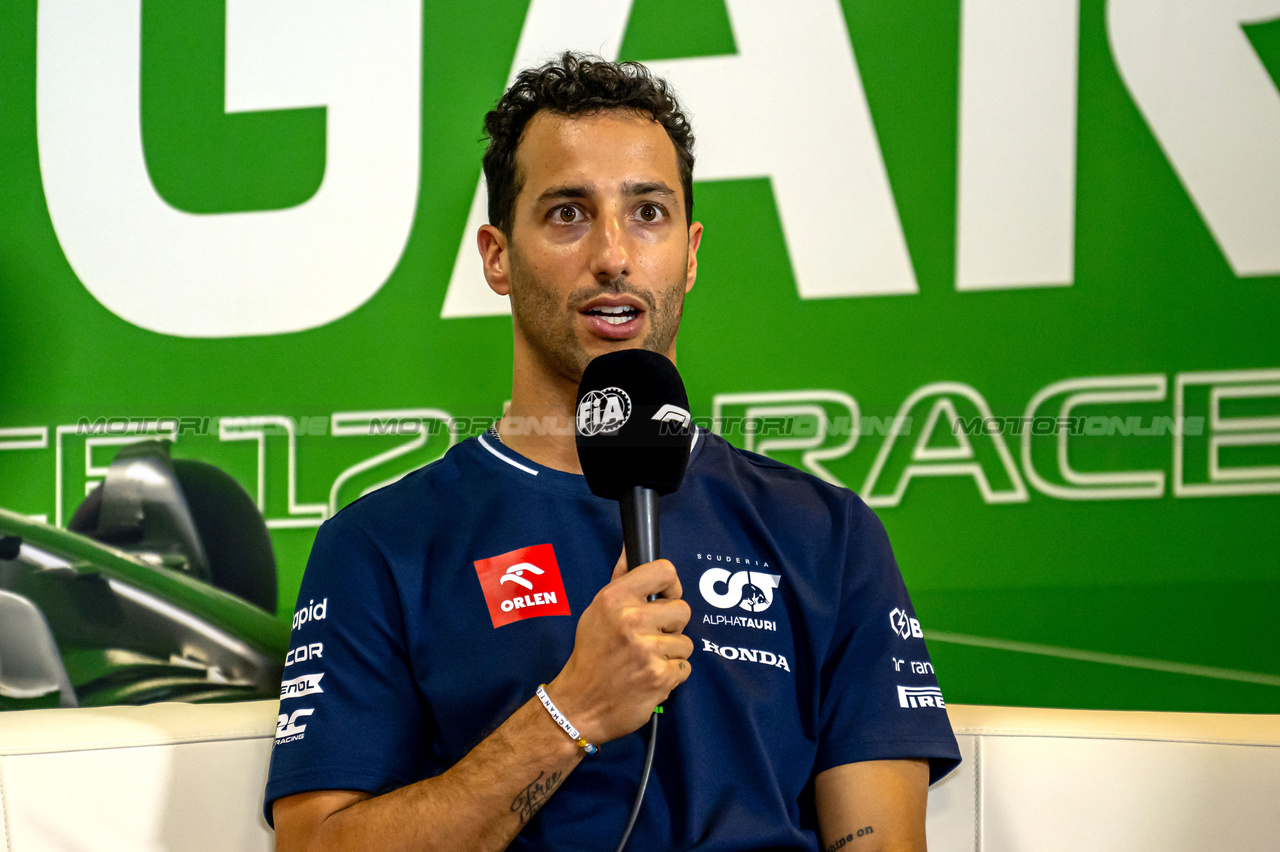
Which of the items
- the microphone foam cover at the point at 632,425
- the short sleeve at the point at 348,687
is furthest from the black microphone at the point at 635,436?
the short sleeve at the point at 348,687

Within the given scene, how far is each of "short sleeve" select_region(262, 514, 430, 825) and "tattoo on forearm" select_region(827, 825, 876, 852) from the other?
1.59 feet

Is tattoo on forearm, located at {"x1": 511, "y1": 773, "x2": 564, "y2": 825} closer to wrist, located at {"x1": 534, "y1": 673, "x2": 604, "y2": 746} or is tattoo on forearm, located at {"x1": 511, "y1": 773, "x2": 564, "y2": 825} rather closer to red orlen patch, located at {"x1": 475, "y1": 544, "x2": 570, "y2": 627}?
wrist, located at {"x1": 534, "y1": 673, "x2": 604, "y2": 746}

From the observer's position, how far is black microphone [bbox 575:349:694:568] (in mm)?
976

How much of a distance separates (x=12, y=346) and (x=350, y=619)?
4.94 feet

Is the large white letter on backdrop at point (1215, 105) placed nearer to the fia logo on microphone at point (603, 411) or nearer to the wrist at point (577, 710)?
the fia logo on microphone at point (603, 411)

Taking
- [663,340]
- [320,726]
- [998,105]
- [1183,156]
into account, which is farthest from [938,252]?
[320,726]

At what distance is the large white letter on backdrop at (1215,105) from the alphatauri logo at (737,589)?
1.11m

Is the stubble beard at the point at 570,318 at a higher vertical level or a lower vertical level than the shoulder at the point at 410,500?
higher

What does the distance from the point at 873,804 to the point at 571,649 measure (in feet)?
1.25

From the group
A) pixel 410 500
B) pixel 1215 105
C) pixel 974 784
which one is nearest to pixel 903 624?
pixel 974 784

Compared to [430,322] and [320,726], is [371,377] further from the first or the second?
[320,726]

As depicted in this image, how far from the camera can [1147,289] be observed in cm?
188

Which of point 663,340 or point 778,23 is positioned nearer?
point 663,340

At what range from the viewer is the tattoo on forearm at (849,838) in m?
1.21
